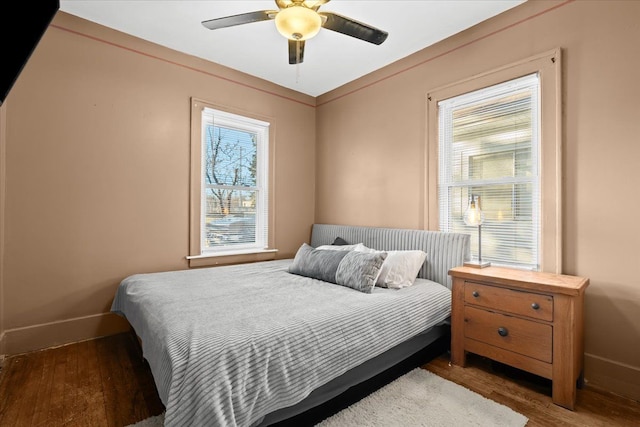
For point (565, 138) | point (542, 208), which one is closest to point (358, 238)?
point (542, 208)

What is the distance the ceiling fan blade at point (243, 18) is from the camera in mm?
2141

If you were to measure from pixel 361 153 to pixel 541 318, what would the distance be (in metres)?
2.60

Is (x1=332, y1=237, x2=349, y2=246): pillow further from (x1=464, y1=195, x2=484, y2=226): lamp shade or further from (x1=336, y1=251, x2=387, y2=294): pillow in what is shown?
(x1=464, y1=195, x2=484, y2=226): lamp shade

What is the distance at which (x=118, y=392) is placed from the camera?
2.09m

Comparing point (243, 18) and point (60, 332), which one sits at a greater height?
point (243, 18)

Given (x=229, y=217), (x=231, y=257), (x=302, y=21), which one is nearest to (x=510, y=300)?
(x=302, y=21)

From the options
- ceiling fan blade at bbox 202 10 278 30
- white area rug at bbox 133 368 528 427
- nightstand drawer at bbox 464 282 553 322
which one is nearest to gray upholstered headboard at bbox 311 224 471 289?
nightstand drawer at bbox 464 282 553 322

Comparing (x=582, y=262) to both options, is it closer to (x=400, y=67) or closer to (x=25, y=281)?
(x=400, y=67)

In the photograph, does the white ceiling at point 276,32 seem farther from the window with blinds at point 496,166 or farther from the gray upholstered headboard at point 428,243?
the gray upholstered headboard at point 428,243

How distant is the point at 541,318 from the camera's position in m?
2.04

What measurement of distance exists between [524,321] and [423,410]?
90cm

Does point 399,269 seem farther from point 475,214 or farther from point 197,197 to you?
point 197,197

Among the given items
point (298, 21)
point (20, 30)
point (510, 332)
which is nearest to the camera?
point (20, 30)

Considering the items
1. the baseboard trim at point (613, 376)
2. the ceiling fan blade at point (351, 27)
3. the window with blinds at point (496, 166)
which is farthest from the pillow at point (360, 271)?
the ceiling fan blade at point (351, 27)
